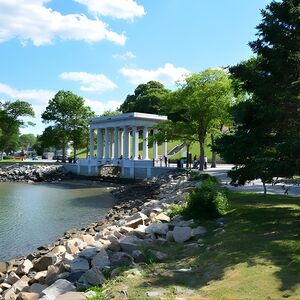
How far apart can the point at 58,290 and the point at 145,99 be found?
7945 cm

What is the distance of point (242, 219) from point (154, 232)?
2670 millimetres

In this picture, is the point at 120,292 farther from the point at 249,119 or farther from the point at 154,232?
the point at 249,119

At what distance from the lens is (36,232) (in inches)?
835

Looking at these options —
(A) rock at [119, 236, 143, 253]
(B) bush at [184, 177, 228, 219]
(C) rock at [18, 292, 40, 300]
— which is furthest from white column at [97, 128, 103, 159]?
(C) rock at [18, 292, 40, 300]

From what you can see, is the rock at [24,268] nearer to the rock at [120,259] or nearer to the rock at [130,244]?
the rock at [130,244]

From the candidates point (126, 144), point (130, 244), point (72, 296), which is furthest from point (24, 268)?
point (126, 144)

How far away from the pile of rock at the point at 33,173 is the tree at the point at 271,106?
1950 inches

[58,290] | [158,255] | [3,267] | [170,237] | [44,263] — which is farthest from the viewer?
[3,267]

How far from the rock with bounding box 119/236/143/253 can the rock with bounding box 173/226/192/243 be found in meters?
0.90

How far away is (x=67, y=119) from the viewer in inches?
3046

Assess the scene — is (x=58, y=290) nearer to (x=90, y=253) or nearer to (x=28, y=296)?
(x=28, y=296)

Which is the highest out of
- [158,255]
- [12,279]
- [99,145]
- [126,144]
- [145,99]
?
[145,99]

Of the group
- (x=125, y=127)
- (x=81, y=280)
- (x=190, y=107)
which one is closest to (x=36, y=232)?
(x=81, y=280)

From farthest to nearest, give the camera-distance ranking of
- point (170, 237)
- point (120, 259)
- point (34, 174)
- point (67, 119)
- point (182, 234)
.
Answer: point (67, 119)
point (34, 174)
point (170, 237)
point (182, 234)
point (120, 259)
